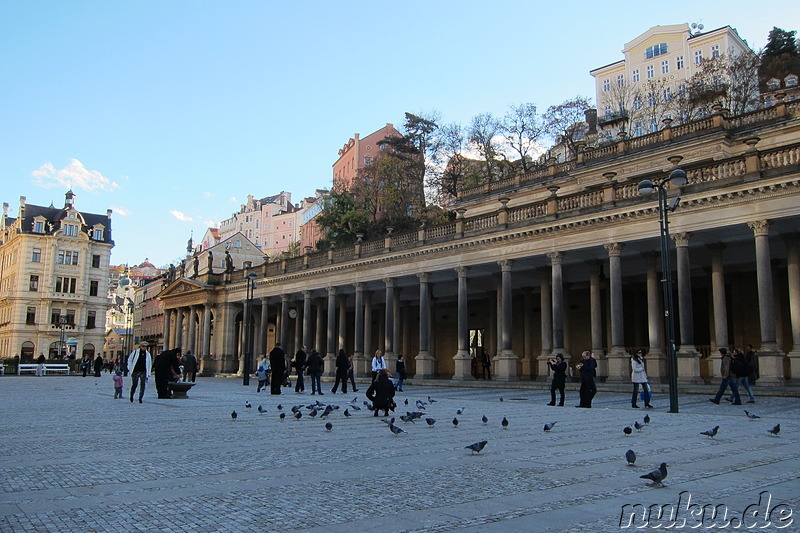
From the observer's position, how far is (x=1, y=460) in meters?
7.84

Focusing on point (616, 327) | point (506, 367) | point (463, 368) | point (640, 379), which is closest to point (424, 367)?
point (463, 368)

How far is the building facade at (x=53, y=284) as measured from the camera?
231ft

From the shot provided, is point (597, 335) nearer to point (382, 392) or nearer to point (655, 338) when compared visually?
point (655, 338)

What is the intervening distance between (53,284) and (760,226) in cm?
7200

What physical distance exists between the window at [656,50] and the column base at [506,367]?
57692 mm

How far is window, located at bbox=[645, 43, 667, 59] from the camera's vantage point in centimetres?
7262

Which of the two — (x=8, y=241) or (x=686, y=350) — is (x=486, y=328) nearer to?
(x=686, y=350)

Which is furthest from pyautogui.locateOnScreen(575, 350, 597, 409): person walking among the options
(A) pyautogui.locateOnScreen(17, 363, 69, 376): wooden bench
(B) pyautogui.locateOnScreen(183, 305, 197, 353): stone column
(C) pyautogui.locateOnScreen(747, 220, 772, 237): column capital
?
(A) pyautogui.locateOnScreen(17, 363, 69, 376): wooden bench

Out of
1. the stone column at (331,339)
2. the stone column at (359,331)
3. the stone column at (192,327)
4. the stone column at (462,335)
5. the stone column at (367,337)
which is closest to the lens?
the stone column at (462,335)

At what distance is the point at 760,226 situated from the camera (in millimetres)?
21906

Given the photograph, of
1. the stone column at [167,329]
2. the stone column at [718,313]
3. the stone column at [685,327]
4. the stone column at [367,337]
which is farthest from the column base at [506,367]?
the stone column at [167,329]

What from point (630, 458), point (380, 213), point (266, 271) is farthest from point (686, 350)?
point (380, 213)

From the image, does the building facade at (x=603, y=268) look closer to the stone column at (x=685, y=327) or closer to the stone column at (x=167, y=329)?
the stone column at (x=685, y=327)

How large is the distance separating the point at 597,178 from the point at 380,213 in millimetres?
32486
